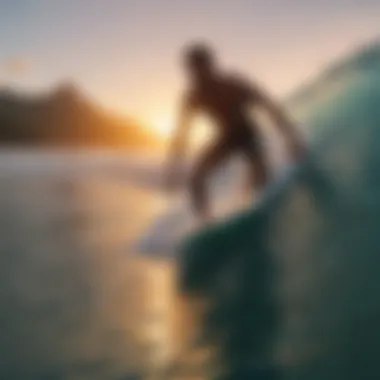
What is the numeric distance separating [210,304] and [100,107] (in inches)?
10.1

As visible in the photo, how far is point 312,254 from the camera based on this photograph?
0.89 meters

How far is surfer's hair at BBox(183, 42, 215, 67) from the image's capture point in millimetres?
885

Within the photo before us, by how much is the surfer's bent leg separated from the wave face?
0.03m

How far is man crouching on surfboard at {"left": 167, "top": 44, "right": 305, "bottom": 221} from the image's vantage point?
0.89 m

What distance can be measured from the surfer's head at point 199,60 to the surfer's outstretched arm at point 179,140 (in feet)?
0.12

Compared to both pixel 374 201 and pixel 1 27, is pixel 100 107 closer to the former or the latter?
pixel 1 27

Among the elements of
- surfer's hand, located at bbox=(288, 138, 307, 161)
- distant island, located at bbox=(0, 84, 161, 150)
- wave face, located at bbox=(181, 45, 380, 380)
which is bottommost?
wave face, located at bbox=(181, 45, 380, 380)

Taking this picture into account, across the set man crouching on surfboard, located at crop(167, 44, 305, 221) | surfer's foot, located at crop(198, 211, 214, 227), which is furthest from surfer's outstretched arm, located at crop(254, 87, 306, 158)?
surfer's foot, located at crop(198, 211, 214, 227)

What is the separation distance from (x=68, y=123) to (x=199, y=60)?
0.55 ft

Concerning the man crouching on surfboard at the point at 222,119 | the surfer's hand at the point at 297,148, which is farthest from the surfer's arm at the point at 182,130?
the surfer's hand at the point at 297,148

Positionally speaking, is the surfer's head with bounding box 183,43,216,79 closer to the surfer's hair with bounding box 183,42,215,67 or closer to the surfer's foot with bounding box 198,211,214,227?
the surfer's hair with bounding box 183,42,215,67

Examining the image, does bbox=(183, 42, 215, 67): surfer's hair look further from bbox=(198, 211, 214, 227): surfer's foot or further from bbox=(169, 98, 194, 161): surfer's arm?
bbox=(198, 211, 214, 227): surfer's foot

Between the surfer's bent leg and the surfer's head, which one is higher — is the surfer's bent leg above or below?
below

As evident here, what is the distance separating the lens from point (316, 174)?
0.90 metres
